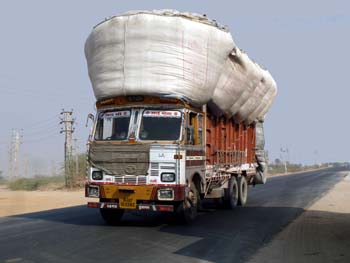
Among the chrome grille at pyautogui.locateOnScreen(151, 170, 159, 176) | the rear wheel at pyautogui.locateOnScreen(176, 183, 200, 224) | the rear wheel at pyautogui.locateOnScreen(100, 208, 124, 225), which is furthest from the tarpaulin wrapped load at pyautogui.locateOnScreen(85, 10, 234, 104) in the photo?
the rear wheel at pyautogui.locateOnScreen(100, 208, 124, 225)

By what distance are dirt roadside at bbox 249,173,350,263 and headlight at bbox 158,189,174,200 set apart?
237 centimetres

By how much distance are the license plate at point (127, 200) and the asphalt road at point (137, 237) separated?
1.80 feet

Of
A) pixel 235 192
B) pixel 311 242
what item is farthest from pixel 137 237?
pixel 235 192

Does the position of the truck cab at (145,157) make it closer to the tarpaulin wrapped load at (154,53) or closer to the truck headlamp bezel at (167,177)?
the truck headlamp bezel at (167,177)

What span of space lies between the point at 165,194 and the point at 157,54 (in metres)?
3.16

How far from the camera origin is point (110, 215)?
43.0 feet

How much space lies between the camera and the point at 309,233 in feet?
38.9

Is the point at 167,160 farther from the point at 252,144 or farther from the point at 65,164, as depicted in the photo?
the point at 65,164

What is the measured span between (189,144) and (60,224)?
3.64m

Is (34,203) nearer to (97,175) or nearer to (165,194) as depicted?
(97,175)

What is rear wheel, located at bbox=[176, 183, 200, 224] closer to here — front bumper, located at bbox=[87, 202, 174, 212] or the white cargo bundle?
front bumper, located at bbox=[87, 202, 174, 212]

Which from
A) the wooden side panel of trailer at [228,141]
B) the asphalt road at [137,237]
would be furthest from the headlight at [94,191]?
the wooden side panel of trailer at [228,141]

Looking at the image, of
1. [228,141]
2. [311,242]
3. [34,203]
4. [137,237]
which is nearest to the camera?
[311,242]

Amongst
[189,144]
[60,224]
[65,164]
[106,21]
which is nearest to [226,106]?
[189,144]
